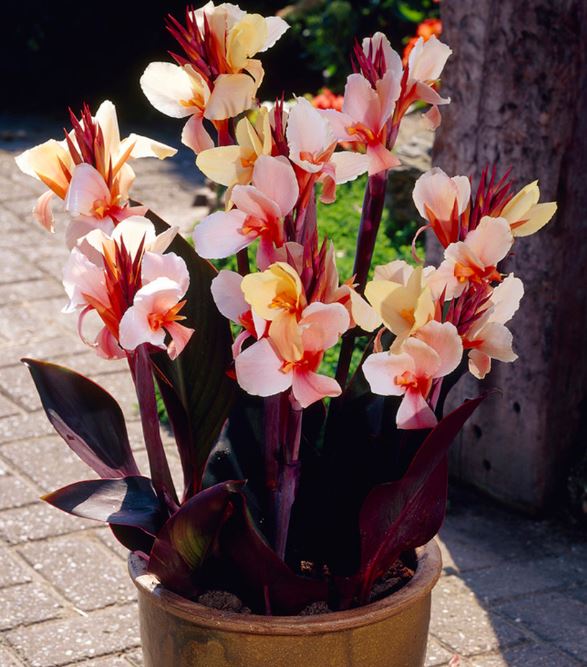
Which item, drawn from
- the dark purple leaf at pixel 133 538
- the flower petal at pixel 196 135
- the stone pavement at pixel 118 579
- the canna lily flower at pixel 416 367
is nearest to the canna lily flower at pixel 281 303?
the canna lily flower at pixel 416 367

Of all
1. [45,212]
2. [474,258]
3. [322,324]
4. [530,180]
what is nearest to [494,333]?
[474,258]

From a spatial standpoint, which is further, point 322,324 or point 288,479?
point 288,479

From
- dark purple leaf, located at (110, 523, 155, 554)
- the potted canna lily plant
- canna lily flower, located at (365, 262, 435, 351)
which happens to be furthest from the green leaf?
canna lily flower, located at (365, 262, 435, 351)

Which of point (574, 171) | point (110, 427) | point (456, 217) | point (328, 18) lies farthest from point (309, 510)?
point (328, 18)

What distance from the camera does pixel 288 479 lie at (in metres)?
1.75

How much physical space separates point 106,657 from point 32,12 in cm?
688

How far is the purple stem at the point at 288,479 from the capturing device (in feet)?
5.56

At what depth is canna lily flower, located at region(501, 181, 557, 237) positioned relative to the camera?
5.43 ft

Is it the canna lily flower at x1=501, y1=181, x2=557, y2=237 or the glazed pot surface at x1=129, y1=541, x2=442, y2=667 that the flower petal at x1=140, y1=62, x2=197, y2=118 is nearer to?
the canna lily flower at x1=501, y1=181, x2=557, y2=237

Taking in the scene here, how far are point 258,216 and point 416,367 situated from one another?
11.6 inches

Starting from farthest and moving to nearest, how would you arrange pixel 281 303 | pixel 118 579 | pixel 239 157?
pixel 118 579
pixel 239 157
pixel 281 303

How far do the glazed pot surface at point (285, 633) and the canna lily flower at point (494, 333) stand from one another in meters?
0.36

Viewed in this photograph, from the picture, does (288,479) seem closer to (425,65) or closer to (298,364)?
(298,364)

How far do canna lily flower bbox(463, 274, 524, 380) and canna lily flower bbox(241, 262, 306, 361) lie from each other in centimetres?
27
